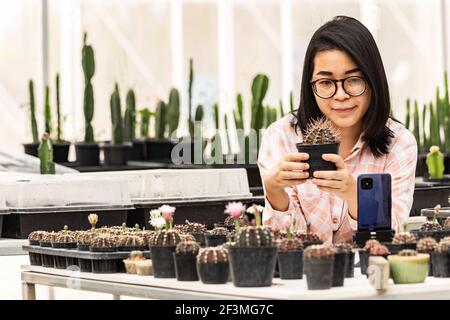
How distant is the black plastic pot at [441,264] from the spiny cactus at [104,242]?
816 millimetres

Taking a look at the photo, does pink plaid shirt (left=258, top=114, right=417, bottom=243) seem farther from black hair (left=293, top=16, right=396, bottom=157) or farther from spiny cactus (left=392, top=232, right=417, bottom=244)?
spiny cactus (left=392, top=232, right=417, bottom=244)

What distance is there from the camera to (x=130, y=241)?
3271mm

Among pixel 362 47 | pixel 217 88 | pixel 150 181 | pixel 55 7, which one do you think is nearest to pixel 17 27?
pixel 55 7

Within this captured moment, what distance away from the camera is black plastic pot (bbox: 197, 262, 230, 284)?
281cm

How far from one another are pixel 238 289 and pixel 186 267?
8.6 inches

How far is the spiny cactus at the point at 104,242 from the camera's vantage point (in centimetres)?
323

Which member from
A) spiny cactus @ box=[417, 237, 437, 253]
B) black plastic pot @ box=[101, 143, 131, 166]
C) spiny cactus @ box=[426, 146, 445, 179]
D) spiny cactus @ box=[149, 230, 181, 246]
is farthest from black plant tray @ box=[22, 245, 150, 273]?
black plastic pot @ box=[101, 143, 131, 166]

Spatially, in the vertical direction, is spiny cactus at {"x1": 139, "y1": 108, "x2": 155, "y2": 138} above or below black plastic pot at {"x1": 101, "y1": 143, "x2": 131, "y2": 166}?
above

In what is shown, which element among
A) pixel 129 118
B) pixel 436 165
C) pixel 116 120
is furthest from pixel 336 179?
pixel 129 118

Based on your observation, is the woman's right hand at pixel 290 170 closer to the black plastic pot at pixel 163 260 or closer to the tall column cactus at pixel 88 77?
the black plastic pot at pixel 163 260

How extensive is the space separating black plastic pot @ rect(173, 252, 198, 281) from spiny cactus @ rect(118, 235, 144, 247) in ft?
1.19
